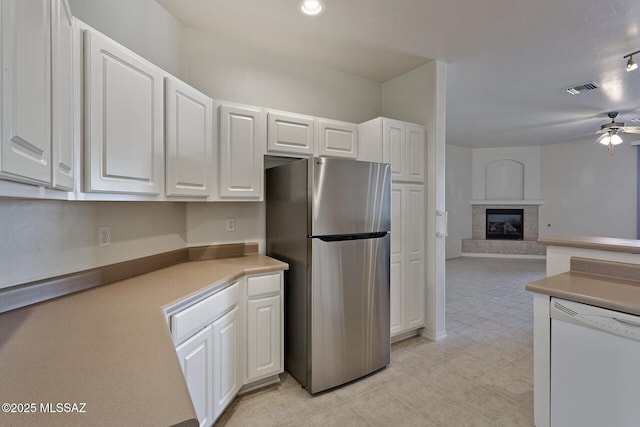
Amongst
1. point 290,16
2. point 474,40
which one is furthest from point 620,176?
point 290,16

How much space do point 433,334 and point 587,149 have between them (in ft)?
21.8

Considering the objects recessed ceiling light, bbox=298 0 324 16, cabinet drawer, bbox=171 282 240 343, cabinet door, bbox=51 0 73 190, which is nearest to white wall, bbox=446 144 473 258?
recessed ceiling light, bbox=298 0 324 16

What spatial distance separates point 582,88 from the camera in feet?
12.1

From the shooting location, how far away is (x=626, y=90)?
146 inches

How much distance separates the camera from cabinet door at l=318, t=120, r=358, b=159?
279cm

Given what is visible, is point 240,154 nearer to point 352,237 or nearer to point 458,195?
point 352,237

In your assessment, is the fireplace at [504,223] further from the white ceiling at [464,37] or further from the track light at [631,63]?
the track light at [631,63]

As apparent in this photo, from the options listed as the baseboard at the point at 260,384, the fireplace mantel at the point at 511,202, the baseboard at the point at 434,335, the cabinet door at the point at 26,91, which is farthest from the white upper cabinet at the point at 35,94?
the fireplace mantel at the point at 511,202

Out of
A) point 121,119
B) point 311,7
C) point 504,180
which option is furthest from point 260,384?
point 504,180

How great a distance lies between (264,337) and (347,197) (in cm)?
117

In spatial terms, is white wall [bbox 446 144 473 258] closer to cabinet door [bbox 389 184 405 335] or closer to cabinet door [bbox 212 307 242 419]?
cabinet door [bbox 389 184 405 335]

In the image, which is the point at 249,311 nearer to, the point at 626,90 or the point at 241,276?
the point at 241,276

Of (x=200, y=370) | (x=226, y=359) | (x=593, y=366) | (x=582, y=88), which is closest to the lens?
(x=593, y=366)

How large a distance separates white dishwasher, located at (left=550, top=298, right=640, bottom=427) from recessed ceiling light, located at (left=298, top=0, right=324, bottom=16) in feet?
7.69
